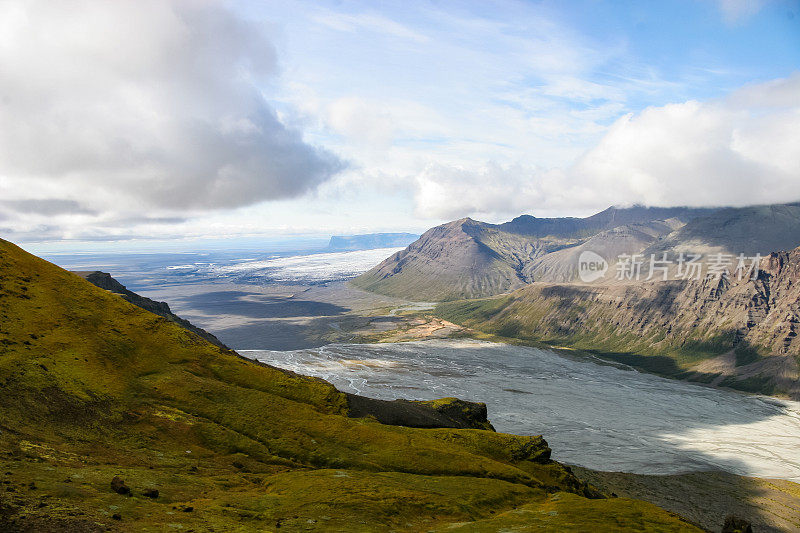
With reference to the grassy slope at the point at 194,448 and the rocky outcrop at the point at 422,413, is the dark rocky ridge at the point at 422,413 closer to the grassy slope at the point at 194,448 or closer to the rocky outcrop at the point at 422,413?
the rocky outcrop at the point at 422,413

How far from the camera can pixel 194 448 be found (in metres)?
50.9

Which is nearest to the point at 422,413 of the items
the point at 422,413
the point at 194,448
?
the point at 422,413

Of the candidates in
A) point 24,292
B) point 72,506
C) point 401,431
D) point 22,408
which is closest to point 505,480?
point 401,431

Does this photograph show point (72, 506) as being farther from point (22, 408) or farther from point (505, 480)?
point (505, 480)

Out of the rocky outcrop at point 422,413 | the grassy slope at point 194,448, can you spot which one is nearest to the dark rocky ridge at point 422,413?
the rocky outcrop at point 422,413

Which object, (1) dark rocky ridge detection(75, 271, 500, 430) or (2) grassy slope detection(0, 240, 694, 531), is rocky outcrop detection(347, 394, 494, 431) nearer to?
(1) dark rocky ridge detection(75, 271, 500, 430)

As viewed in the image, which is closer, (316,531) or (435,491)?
(316,531)

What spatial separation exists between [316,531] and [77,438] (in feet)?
93.6

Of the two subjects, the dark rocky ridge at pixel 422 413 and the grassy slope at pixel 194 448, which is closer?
the grassy slope at pixel 194 448

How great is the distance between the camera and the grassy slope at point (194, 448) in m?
35.0

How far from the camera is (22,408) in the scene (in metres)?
44.2

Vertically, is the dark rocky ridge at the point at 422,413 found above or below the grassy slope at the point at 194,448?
below

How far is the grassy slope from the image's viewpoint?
35.0m

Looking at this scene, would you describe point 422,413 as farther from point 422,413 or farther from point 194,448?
point 194,448
